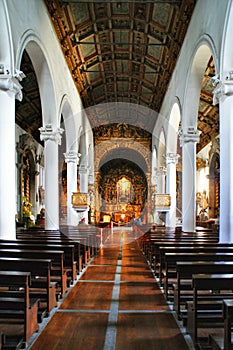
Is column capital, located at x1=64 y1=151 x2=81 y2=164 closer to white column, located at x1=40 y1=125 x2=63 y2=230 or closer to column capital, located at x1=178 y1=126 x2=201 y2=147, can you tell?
white column, located at x1=40 y1=125 x2=63 y2=230

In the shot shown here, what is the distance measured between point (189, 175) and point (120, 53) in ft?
20.5

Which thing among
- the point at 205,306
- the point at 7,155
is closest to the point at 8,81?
the point at 7,155

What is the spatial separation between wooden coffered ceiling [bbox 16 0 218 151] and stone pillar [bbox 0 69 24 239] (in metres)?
4.43

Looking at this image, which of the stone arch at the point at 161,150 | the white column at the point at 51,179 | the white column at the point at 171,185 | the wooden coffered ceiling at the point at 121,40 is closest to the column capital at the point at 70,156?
the wooden coffered ceiling at the point at 121,40

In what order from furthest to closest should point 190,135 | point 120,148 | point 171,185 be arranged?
point 120,148 → point 171,185 → point 190,135

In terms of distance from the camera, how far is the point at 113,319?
16.7 ft

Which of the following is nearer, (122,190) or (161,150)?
(161,150)

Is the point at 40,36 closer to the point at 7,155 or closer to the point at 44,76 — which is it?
the point at 44,76

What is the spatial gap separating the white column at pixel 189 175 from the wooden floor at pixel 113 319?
450 cm

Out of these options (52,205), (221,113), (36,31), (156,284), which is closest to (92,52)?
(36,31)

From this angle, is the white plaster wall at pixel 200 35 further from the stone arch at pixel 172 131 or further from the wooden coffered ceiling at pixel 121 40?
the stone arch at pixel 172 131

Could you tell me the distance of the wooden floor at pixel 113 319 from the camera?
4180 mm

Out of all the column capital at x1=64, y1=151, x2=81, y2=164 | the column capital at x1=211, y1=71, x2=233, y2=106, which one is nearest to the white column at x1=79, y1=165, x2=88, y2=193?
the column capital at x1=64, y1=151, x2=81, y2=164

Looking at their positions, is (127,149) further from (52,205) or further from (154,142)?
(52,205)
